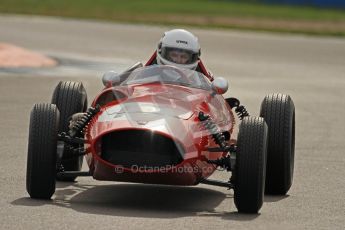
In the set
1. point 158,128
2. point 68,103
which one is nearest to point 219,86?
point 68,103

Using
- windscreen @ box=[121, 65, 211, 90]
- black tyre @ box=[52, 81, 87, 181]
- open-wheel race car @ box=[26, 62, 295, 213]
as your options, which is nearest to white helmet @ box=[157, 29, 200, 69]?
windscreen @ box=[121, 65, 211, 90]

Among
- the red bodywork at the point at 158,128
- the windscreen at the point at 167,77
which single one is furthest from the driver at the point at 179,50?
the red bodywork at the point at 158,128

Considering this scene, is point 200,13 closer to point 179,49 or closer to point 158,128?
point 179,49

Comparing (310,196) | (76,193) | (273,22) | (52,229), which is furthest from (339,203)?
(273,22)

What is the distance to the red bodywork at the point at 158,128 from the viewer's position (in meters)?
9.96

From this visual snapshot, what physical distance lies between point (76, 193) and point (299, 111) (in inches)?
354

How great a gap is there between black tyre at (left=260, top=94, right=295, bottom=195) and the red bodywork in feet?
2.20

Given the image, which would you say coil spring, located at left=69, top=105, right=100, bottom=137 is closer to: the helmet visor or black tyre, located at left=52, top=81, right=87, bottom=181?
black tyre, located at left=52, top=81, right=87, bottom=181

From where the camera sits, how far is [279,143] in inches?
452

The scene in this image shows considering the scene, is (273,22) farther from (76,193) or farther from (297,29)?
(76,193)

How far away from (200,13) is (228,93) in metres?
25.1

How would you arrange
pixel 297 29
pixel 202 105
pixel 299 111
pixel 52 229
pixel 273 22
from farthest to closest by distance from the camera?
1. pixel 273 22
2. pixel 297 29
3. pixel 299 111
4. pixel 202 105
5. pixel 52 229

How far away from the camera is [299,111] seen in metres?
19.6

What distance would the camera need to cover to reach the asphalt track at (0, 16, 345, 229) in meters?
9.82
